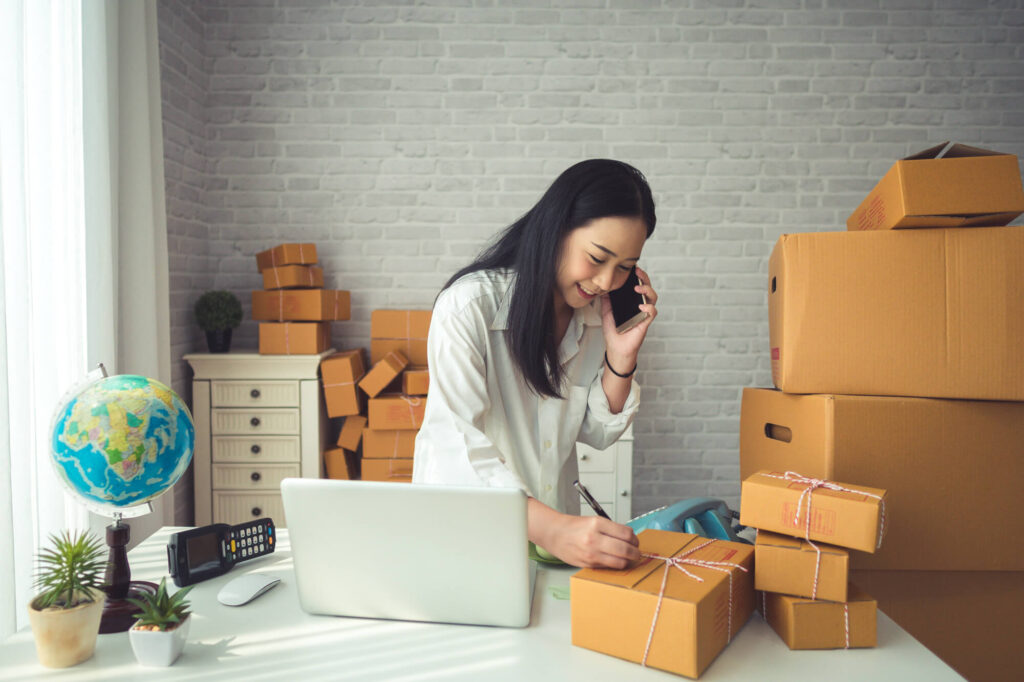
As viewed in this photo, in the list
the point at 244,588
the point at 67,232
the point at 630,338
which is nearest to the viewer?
the point at 244,588

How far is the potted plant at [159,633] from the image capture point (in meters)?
0.89

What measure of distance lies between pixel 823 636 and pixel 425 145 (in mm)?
2641

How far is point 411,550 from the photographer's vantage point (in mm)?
952

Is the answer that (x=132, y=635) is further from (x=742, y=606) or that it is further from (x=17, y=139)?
(x=17, y=139)

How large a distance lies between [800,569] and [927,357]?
2.35 ft

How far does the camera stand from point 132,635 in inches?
35.0

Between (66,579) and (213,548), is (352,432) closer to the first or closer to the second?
(213,548)

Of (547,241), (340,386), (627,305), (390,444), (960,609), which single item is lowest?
(960,609)

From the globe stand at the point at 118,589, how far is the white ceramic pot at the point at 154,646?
11 cm

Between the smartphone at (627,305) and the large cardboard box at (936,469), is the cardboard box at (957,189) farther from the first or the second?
the smartphone at (627,305)

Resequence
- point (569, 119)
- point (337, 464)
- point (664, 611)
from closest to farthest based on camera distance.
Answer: point (664, 611) → point (337, 464) → point (569, 119)

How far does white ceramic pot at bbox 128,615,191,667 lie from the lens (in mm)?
884

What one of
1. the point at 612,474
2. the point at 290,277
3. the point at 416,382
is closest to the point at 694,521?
the point at 612,474

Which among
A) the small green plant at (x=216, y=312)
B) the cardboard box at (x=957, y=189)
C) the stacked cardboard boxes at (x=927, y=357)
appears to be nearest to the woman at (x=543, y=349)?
the stacked cardboard boxes at (x=927, y=357)
